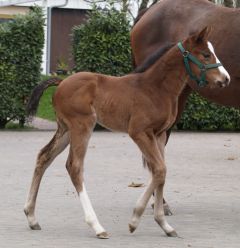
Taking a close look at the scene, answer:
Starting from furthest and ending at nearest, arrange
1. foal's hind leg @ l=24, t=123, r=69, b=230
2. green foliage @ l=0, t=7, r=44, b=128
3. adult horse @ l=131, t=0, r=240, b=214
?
green foliage @ l=0, t=7, r=44, b=128 < adult horse @ l=131, t=0, r=240, b=214 < foal's hind leg @ l=24, t=123, r=69, b=230

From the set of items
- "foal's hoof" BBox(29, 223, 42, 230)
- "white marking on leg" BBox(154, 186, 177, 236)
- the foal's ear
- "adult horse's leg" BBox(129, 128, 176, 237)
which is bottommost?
"foal's hoof" BBox(29, 223, 42, 230)

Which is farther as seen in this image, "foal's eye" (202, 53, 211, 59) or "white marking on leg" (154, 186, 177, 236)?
"white marking on leg" (154, 186, 177, 236)

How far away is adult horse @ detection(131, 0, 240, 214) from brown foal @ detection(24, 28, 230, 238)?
4.83 feet

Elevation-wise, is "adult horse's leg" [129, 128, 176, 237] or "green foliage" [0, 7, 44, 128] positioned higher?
"adult horse's leg" [129, 128, 176, 237]

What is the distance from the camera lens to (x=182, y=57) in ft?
26.9

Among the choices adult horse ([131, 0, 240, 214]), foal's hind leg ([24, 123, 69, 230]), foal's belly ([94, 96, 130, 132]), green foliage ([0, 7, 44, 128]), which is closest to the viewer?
foal's belly ([94, 96, 130, 132])

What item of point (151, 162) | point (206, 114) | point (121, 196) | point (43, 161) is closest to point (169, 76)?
point (151, 162)

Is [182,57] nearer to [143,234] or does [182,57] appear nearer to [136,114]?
[136,114]

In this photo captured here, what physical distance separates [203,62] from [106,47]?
1166 cm

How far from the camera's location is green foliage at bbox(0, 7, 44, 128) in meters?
19.2

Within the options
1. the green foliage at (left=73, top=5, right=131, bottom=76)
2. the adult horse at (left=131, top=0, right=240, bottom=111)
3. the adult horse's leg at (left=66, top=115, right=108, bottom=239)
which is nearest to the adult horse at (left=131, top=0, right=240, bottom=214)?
the adult horse at (left=131, top=0, right=240, bottom=111)

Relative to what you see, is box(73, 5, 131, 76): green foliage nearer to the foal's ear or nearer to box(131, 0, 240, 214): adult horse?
box(131, 0, 240, 214): adult horse

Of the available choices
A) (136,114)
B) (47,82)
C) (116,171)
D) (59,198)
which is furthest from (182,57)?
(116,171)

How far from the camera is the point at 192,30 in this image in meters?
10.3
